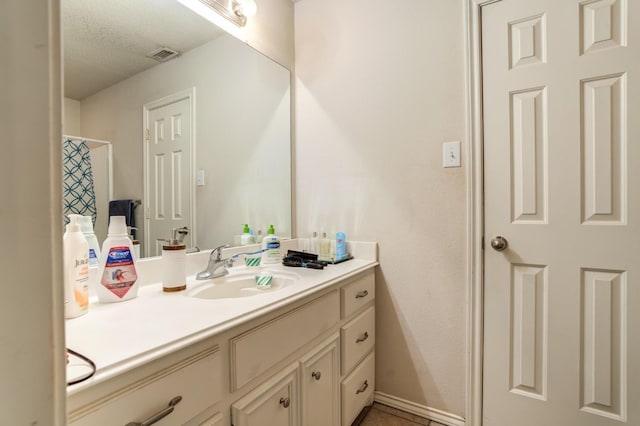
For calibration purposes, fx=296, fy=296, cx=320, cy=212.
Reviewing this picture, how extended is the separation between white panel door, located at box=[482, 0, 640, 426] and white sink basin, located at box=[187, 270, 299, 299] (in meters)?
0.89

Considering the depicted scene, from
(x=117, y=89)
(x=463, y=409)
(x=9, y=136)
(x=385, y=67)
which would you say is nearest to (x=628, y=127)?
(x=385, y=67)

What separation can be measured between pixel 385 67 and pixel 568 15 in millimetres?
726

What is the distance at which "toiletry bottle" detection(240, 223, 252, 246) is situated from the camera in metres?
1.51

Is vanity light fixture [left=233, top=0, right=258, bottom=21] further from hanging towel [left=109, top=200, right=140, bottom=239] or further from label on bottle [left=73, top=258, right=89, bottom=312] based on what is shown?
label on bottle [left=73, top=258, right=89, bottom=312]

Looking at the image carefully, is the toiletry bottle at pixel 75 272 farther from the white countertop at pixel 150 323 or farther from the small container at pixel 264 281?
the small container at pixel 264 281

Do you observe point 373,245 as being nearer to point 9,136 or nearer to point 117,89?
point 117,89

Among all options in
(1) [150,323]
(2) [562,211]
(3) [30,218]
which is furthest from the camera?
(2) [562,211]

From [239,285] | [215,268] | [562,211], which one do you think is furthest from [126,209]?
[562,211]

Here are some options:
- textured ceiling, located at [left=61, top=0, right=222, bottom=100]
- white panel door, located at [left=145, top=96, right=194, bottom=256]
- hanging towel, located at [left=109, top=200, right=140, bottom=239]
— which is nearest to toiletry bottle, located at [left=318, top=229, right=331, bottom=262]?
white panel door, located at [left=145, top=96, right=194, bottom=256]

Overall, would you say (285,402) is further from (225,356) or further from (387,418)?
(387,418)

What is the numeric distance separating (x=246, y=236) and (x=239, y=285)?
1.21 feet

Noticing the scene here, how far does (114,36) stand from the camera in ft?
3.41

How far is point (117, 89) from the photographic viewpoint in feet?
3.43

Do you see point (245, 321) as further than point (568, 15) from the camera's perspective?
No
